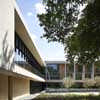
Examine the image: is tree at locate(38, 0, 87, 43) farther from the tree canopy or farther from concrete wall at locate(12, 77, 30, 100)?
concrete wall at locate(12, 77, 30, 100)

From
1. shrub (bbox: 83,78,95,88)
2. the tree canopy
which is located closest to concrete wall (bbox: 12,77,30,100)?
the tree canopy

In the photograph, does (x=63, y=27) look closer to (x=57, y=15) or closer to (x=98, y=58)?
(x=57, y=15)

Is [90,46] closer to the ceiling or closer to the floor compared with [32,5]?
closer to the floor

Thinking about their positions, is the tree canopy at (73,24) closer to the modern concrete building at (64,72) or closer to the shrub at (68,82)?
the shrub at (68,82)

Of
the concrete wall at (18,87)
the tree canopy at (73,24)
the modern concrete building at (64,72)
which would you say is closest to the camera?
the tree canopy at (73,24)

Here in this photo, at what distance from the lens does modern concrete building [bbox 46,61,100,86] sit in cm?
4662

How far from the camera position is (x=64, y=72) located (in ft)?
159

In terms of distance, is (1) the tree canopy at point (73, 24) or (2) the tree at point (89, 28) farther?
(1) the tree canopy at point (73, 24)

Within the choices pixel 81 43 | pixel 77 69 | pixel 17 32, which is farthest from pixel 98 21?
pixel 77 69

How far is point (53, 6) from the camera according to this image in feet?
36.6

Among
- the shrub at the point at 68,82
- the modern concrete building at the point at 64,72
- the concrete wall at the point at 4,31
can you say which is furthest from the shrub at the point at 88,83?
the concrete wall at the point at 4,31

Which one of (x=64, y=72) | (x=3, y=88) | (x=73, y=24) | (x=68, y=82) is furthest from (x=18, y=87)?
(x=64, y=72)

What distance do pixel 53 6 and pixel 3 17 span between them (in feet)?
8.65

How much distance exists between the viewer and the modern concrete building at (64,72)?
46.6m
